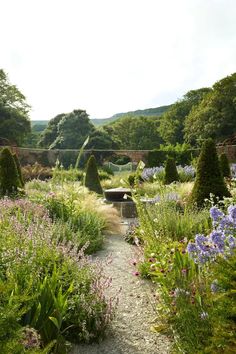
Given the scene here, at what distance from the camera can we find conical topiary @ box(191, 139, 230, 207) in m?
7.30

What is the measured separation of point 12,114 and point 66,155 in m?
9.28

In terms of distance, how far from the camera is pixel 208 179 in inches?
290

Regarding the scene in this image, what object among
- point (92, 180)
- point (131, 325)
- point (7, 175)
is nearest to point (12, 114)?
point (92, 180)

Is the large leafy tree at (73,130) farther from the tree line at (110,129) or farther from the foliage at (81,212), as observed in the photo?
the foliage at (81,212)

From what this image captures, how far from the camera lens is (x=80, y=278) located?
3.51 m

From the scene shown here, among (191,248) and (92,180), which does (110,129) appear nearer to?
(92,180)

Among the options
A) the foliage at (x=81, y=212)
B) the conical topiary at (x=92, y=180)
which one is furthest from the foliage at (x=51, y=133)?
the foliage at (x=81, y=212)

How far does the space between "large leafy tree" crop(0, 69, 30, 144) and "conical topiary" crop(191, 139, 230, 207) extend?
20.8 metres

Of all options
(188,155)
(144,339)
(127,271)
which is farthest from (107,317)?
(188,155)

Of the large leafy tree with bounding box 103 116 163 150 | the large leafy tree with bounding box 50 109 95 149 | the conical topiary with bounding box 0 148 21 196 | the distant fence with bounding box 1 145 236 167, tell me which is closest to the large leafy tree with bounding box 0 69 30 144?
the large leafy tree with bounding box 50 109 95 149

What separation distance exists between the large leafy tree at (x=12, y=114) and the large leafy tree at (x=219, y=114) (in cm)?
1171

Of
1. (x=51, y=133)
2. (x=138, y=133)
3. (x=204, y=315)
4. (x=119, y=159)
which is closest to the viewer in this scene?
(x=204, y=315)

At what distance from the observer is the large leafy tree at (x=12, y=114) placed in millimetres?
28359

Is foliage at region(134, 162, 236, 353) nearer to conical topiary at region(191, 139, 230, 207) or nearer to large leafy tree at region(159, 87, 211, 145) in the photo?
conical topiary at region(191, 139, 230, 207)
